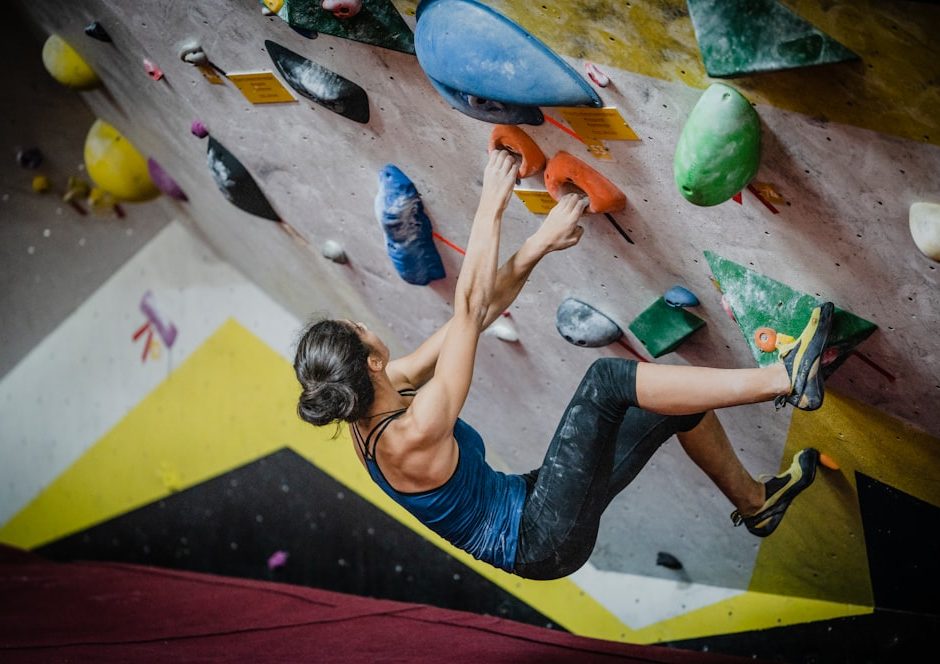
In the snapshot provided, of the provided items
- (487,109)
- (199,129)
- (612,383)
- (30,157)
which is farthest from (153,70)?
(612,383)

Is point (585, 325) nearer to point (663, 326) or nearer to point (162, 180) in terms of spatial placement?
point (663, 326)

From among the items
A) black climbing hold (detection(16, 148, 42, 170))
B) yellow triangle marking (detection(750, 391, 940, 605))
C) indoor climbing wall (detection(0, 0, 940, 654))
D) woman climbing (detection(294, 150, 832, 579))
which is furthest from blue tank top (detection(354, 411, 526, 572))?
black climbing hold (detection(16, 148, 42, 170))

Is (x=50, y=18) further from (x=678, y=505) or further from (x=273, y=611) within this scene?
(x=678, y=505)

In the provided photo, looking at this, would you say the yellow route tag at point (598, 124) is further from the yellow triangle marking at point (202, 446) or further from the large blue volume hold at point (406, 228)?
the yellow triangle marking at point (202, 446)

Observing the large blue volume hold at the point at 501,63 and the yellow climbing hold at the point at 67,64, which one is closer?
the large blue volume hold at the point at 501,63

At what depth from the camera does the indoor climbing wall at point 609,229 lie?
1.57 m

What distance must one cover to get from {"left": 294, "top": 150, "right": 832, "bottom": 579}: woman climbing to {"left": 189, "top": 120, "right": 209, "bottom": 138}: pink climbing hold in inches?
41.6

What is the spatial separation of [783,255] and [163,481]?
301cm

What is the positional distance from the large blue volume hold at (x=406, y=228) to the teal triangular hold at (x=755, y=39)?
96 centimetres

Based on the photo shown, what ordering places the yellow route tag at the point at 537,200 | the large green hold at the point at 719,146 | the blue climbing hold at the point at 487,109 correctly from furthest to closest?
the yellow route tag at the point at 537,200 < the blue climbing hold at the point at 487,109 < the large green hold at the point at 719,146

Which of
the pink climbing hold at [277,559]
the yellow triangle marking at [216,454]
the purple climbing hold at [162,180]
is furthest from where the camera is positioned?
the pink climbing hold at [277,559]

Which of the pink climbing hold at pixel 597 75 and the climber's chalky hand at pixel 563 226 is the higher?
the pink climbing hold at pixel 597 75

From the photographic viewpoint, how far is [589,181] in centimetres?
194

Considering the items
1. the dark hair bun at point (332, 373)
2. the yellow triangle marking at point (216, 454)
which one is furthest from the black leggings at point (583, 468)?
the yellow triangle marking at point (216, 454)
